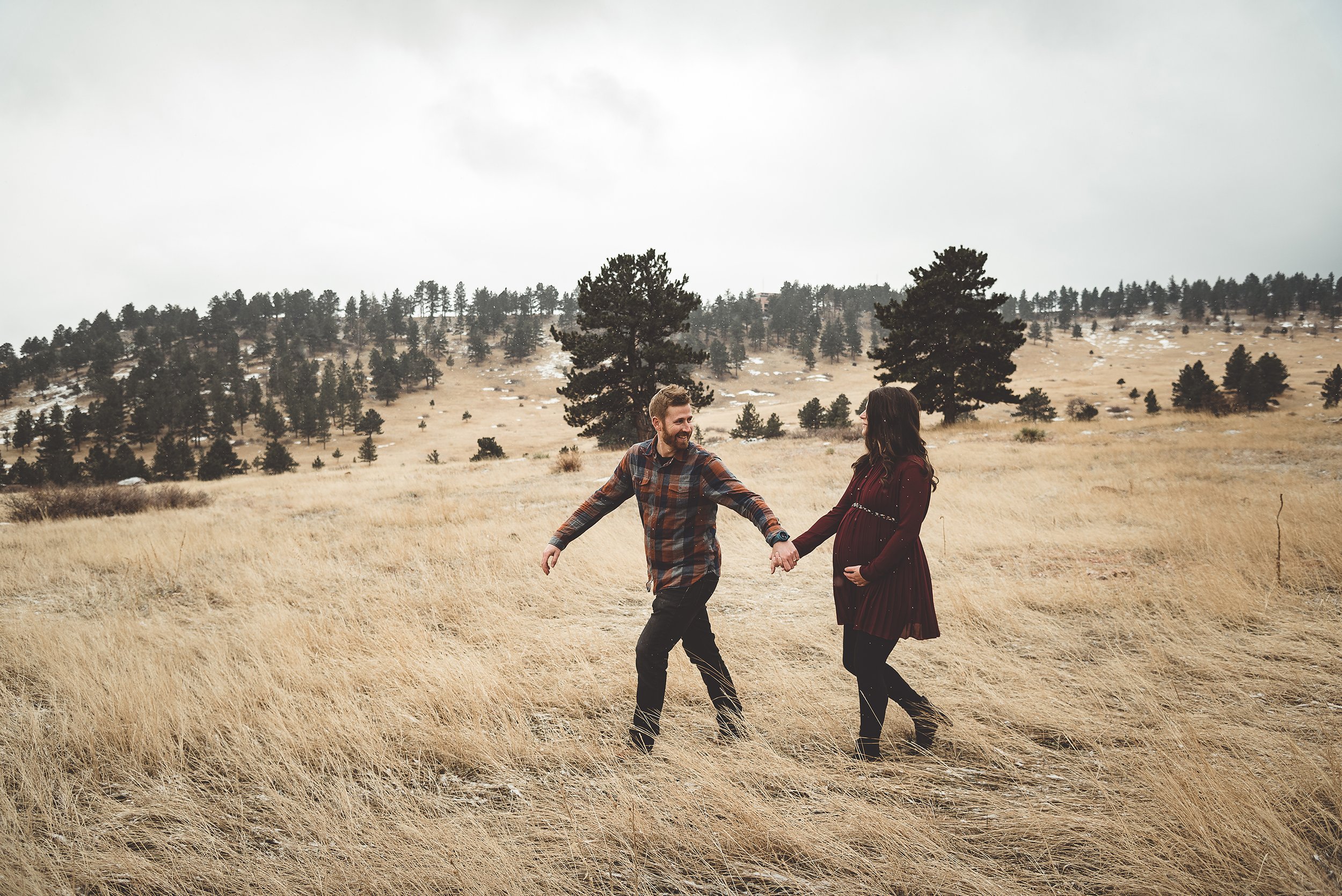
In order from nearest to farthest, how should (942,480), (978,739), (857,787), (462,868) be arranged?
(462,868) → (857,787) → (978,739) → (942,480)

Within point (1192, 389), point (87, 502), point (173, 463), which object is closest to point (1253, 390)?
point (1192, 389)

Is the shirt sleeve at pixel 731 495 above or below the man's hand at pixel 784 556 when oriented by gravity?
above

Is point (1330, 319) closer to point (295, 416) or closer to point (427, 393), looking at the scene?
point (427, 393)

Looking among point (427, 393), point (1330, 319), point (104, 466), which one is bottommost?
point (104, 466)

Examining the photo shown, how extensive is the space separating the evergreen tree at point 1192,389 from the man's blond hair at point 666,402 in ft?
123

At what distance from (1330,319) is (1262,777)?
158 m

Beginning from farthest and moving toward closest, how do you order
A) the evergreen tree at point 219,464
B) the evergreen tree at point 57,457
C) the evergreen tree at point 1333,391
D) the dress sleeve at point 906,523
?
the evergreen tree at point 57,457 → the evergreen tree at point 219,464 → the evergreen tree at point 1333,391 → the dress sleeve at point 906,523

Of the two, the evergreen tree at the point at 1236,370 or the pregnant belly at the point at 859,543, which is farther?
the evergreen tree at the point at 1236,370

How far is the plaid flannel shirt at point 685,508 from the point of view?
10.3 ft

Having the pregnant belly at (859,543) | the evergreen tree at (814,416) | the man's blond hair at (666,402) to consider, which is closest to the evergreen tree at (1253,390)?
the evergreen tree at (814,416)

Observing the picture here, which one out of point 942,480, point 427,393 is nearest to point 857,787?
point 942,480

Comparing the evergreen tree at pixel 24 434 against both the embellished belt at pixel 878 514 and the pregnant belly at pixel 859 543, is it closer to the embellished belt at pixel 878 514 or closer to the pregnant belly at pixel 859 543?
the pregnant belly at pixel 859 543

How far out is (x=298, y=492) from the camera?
Answer: 54.2 feet

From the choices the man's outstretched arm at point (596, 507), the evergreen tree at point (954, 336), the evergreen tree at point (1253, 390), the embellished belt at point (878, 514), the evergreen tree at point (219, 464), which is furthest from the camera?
the evergreen tree at point (219, 464)
